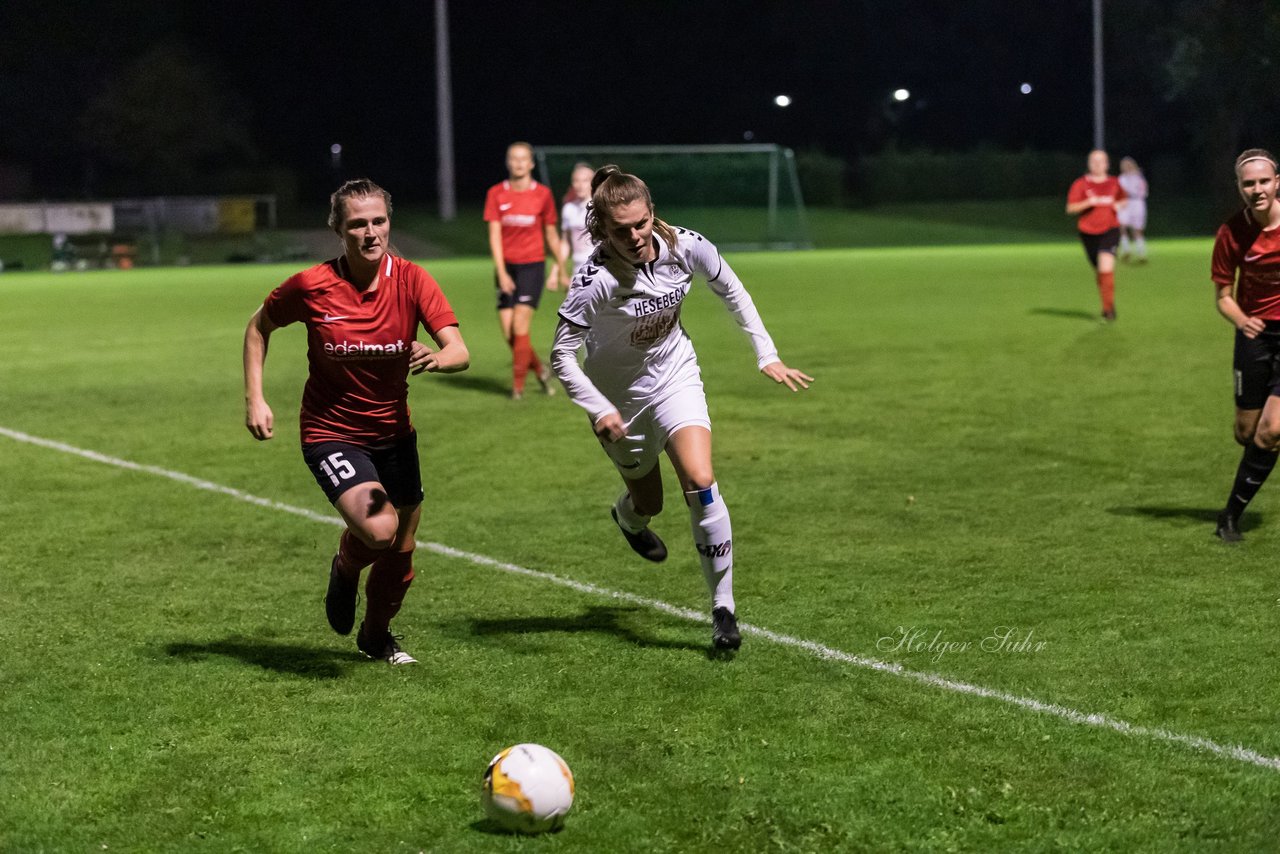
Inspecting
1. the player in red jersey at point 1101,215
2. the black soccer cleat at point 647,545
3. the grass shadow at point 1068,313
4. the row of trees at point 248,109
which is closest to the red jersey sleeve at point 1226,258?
the black soccer cleat at point 647,545

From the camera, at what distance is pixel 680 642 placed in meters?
6.46

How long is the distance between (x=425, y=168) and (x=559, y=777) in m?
67.2

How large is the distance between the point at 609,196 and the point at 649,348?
72cm

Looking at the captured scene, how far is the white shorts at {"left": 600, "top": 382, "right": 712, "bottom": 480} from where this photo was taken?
6.36m

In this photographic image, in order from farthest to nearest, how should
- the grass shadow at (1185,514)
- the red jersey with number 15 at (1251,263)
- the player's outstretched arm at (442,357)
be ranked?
1. the grass shadow at (1185,514)
2. the red jersey with number 15 at (1251,263)
3. the player's outstretched arm at (442,357)

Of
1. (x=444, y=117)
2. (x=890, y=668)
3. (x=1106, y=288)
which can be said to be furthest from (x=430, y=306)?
(x=444, y=117)

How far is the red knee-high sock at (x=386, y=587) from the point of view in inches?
242

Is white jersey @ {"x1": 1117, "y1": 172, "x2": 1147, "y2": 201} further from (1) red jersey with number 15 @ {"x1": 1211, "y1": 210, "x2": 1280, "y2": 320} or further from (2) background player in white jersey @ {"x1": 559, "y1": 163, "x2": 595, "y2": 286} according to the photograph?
(1) red jersey with number 15 @ {"x1": 1211, "y1": 210, "x2": 1280, "y2": 320}

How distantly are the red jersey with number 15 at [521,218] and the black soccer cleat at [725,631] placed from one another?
8.56 m

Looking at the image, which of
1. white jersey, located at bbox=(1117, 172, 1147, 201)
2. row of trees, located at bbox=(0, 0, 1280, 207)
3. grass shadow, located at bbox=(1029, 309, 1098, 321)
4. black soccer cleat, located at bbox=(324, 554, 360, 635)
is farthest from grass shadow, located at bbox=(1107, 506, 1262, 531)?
row of trees, located at bbox=(0, 0, 1280, 207)

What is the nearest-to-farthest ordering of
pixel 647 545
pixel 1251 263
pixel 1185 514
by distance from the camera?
pixel 647 545 → pixel 1251 263 → pixel 1185 514

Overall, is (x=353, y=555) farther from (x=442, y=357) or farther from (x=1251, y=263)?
(x=1251, y=263)

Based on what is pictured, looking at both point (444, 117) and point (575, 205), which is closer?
point (575, 205)

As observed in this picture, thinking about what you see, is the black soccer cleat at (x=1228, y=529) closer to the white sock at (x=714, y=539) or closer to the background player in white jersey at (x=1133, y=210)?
the white sock at (x=714, y=539)
